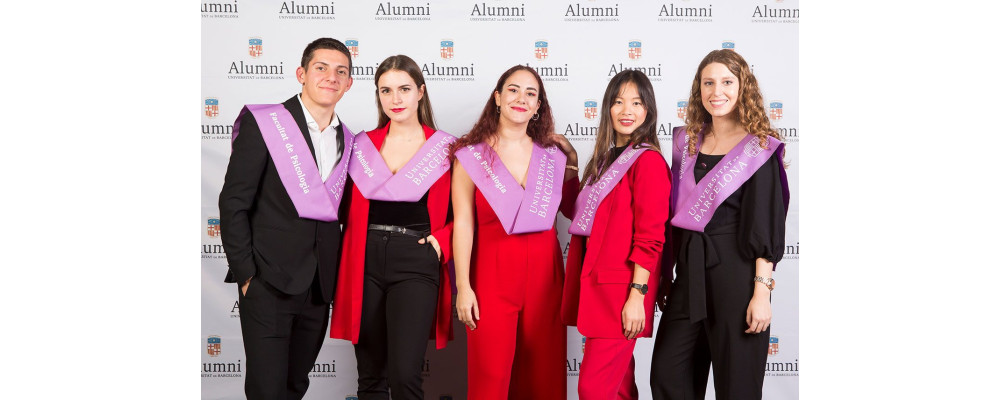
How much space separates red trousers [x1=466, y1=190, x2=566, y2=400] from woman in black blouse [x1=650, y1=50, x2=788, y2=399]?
1.56 ft

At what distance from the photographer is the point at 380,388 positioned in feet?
10.9

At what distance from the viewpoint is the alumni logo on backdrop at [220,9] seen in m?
4.24

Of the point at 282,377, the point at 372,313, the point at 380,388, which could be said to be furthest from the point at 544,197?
the point at 282,377

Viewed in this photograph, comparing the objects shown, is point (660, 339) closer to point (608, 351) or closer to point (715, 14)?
point (608, 351)

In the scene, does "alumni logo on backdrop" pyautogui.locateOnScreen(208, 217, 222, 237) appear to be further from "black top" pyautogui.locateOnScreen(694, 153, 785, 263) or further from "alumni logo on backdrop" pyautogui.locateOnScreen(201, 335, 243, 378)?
"black top" pyautogui.locateOnScreen(694, 153, 785, 263)

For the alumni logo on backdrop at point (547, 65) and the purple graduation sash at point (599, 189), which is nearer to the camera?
the purple graduation sash at point (599, 189)

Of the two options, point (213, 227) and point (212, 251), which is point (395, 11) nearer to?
point (213, 227)

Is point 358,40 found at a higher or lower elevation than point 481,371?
higher

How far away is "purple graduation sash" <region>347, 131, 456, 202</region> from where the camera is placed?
327 cm

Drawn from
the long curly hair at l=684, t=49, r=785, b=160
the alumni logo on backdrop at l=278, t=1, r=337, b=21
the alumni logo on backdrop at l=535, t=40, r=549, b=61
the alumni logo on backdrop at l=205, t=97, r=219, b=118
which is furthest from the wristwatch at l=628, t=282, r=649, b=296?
the alumni logo on backdrop at l=205, t=97, r=219, b=118

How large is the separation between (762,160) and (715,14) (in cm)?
171

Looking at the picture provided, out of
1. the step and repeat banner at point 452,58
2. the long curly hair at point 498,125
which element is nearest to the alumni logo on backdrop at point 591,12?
the step and repeat banner at point 452,58

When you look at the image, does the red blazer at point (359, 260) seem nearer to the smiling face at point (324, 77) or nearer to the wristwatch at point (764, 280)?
the smiling face at point (324, 77)

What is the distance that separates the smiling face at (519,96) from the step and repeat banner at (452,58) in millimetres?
978
